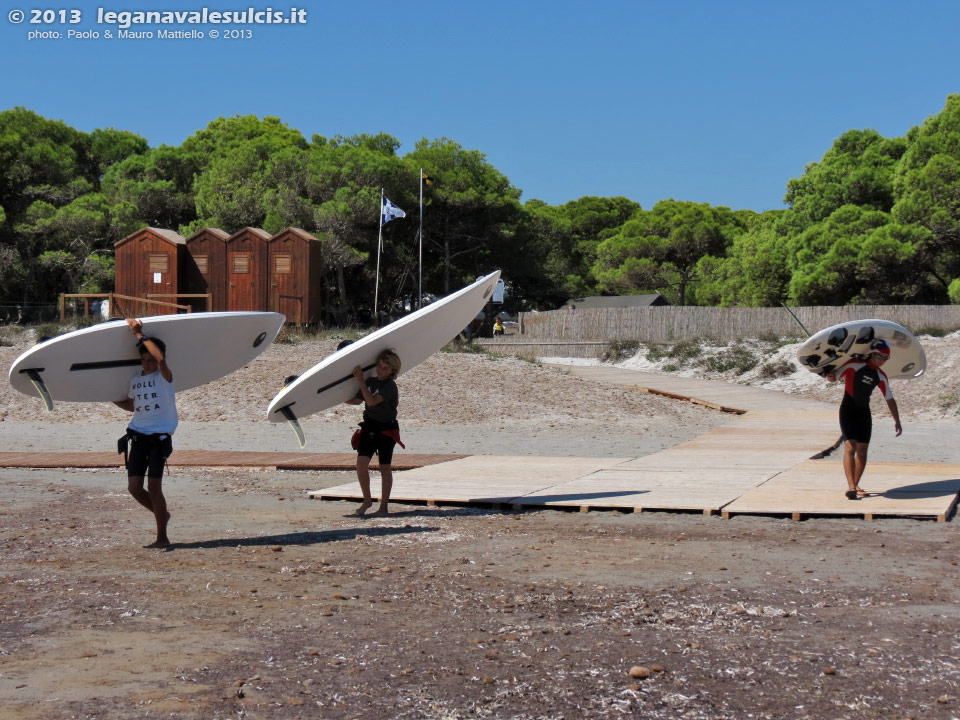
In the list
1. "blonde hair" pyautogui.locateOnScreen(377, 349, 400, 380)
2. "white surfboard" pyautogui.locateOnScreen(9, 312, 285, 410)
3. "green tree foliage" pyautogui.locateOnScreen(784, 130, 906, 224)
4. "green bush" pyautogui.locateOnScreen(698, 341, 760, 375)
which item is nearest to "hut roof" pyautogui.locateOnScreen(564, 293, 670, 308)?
"green tree foliage" pyautogui.locateOnScreen(784, 130, 906, 224)

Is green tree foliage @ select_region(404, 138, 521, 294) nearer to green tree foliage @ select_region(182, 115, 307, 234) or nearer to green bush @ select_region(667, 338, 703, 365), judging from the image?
green tree foliage @ select_region(182, 115, 307, 234)

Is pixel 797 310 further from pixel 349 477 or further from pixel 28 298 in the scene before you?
pixel 28 298

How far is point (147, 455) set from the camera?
7293 millimetres

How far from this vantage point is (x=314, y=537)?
7930 millimetres

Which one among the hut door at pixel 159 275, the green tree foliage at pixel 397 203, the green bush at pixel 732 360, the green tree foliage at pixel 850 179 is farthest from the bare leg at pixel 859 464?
the green tree foliage at pixel 850 179

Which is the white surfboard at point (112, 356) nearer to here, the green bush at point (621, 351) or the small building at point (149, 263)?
the green bush at point (621, 351)

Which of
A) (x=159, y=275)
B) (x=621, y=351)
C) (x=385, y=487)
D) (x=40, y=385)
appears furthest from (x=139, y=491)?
(x=159, y=275)

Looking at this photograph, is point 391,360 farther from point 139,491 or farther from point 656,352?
point 656,352

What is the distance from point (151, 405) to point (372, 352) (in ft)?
7.04

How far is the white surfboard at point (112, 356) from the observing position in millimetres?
7570

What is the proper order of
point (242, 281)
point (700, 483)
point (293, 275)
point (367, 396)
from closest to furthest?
point (367, 396)
point (700, 483)
point (293, 275)
point (242, 281)

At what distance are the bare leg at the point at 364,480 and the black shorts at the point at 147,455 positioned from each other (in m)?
1.81

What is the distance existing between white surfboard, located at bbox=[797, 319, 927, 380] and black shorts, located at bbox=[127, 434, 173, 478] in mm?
5613

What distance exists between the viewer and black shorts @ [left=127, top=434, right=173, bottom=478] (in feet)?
23.9
